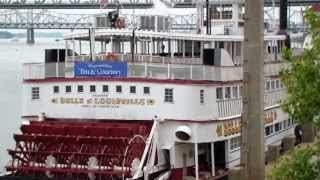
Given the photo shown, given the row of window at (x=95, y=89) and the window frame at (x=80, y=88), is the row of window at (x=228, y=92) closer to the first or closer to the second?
the row of window at (x=95, y=89)

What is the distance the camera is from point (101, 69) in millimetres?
20859

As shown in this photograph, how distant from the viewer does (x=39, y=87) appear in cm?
2180

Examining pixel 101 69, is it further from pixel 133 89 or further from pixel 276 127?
pixel 276 127

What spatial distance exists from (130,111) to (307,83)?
11.6 meters

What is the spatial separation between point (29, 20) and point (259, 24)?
420ft

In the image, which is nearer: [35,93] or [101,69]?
[101,69]

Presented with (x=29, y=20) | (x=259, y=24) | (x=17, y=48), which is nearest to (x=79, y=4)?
(x=29, y=20)

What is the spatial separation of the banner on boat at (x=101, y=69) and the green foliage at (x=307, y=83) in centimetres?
1114

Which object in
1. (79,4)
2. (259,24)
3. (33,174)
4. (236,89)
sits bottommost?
(33,174)

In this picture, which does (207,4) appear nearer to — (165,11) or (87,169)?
(165,11)

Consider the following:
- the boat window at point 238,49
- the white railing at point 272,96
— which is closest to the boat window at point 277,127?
the white railing at point 272,96

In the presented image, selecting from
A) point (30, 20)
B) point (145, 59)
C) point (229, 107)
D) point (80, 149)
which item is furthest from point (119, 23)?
point (30, 20)

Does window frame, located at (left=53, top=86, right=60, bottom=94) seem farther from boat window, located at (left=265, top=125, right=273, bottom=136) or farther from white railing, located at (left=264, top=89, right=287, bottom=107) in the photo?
boat window, located at (left=265, top=125, right=273, bottom=136)

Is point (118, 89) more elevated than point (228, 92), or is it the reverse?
point (118, 89)
